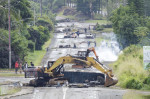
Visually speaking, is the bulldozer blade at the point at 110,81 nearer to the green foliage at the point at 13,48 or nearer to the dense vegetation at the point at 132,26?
the dense vegetation at the point at 132,26

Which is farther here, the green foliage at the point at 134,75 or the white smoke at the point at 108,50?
the white smoke at the point at 108,50

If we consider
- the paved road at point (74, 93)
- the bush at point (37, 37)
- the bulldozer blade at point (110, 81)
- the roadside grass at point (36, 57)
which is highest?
the bush at point (37, 37)

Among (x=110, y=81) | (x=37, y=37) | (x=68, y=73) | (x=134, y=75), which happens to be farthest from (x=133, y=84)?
(x=37, y=37)

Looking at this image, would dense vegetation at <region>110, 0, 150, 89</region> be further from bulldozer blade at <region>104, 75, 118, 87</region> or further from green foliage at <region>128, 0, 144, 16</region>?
bulldozer blade at <region>104, 75, 118, 87</region>

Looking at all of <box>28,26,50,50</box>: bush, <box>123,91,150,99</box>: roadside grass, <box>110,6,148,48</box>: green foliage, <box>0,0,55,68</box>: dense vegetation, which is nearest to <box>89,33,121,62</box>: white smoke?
<box>110,6,148,48</box>: green foliage

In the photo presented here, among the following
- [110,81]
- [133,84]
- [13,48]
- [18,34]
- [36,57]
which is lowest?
[133,84]

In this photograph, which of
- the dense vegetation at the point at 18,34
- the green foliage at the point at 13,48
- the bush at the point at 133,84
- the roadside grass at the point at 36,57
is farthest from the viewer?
the roadside grass at the point at 36,57

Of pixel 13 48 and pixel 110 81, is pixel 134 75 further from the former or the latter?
pixel 13 48

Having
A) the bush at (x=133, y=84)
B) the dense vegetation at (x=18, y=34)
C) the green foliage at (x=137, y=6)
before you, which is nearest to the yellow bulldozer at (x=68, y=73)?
the bush at (x=133, y=84)

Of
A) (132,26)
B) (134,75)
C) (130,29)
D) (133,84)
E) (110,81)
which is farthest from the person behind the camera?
(132,26)

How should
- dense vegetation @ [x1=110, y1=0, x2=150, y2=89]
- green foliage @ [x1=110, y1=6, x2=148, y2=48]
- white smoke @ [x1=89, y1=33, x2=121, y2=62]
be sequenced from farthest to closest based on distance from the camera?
green foliage @ [x1=110, y1=6, x2=148, y2=48], dense vegetation @ [x1=110, y1=0, x2=150, y2=89], white smoke @ [x1=89, y1=33, x2=121, y2=62]

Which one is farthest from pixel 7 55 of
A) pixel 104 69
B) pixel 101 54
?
pixel 104 69

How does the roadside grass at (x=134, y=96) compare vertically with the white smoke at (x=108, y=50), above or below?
below

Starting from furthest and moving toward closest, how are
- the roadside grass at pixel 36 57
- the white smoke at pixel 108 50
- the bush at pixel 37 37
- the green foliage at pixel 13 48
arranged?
the bush at pixel 37 37, the white smoke at pixel 108 50, the roadside grass at pixel 36 57, the green foliage at pixel 13 48
